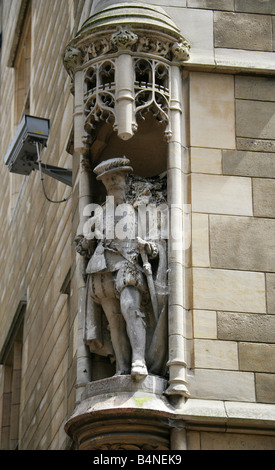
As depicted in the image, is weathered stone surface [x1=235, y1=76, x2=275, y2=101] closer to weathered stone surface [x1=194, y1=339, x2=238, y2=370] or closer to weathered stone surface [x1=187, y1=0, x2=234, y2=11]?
weathered stone surface [x1=187, y1=0, x2=234, y2=11]

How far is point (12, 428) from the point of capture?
21156 millimetres

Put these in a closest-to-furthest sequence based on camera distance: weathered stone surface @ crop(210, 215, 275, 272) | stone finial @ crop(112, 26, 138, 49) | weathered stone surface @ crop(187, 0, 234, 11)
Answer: weathered stone surface @ crop(210, 215, 275, 272)
stone finial @ crop(112, 26, 138, 49)
weathered stone surface @ crop(187, 0, 234, 11)

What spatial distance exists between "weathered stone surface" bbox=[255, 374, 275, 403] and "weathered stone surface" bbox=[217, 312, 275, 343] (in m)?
0.36

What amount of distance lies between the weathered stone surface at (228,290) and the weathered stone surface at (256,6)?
312 cm

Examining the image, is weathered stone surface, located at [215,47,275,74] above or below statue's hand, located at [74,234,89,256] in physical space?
above

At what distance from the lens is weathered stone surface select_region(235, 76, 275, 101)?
14.1m

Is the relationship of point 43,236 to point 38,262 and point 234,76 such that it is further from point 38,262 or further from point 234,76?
point 234,76

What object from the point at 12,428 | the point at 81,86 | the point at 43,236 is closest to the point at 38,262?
the point at 43,236

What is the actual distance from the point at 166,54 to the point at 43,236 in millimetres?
6134

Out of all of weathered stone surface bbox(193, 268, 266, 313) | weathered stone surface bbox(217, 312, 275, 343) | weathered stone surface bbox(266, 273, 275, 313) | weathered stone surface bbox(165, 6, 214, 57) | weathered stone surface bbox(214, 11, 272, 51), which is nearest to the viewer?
weathered stone surface bbox(217, 312, 275, 343)

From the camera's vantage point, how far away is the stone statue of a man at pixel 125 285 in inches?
498

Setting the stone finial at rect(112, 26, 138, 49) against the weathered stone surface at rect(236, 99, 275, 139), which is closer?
the stone finial at rect(112, 26, 138, 49)

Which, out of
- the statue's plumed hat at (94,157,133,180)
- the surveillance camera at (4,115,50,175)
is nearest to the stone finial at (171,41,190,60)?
the statue's plumed hat at (94,157,133,180)

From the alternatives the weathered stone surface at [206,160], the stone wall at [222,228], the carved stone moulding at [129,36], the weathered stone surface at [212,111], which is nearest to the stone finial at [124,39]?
the carved stone moulding at [129,36]
